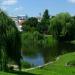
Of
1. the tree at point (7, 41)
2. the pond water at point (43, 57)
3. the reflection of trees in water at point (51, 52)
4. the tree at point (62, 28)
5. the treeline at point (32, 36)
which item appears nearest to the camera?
the tree at point (7, 41)

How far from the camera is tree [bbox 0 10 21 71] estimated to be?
22500 mm

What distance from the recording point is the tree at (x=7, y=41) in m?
22.5

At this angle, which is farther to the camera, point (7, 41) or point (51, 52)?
point (51, 52)

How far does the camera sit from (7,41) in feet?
74.7

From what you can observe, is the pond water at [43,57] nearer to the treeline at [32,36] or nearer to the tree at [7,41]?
the treeline at [32,36]


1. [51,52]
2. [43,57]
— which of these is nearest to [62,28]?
[51,52]

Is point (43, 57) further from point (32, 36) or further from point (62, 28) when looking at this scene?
point (62, 28)

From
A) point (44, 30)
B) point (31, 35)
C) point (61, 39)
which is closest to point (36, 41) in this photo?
point (31, 35)

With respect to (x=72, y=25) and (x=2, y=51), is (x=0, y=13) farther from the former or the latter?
(x=72, y=25)

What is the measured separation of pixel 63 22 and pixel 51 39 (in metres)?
5.89

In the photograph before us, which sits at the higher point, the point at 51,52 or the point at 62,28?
the point at 62,28

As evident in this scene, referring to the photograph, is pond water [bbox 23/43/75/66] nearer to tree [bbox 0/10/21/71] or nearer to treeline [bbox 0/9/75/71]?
treeline [bbox 0/9/75/71]

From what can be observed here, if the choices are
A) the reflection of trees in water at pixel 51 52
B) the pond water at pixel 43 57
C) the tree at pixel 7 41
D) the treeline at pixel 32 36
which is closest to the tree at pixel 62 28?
the treeline at pixel 32 36

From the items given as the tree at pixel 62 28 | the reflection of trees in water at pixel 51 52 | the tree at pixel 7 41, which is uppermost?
the tree at pixel 7 41
